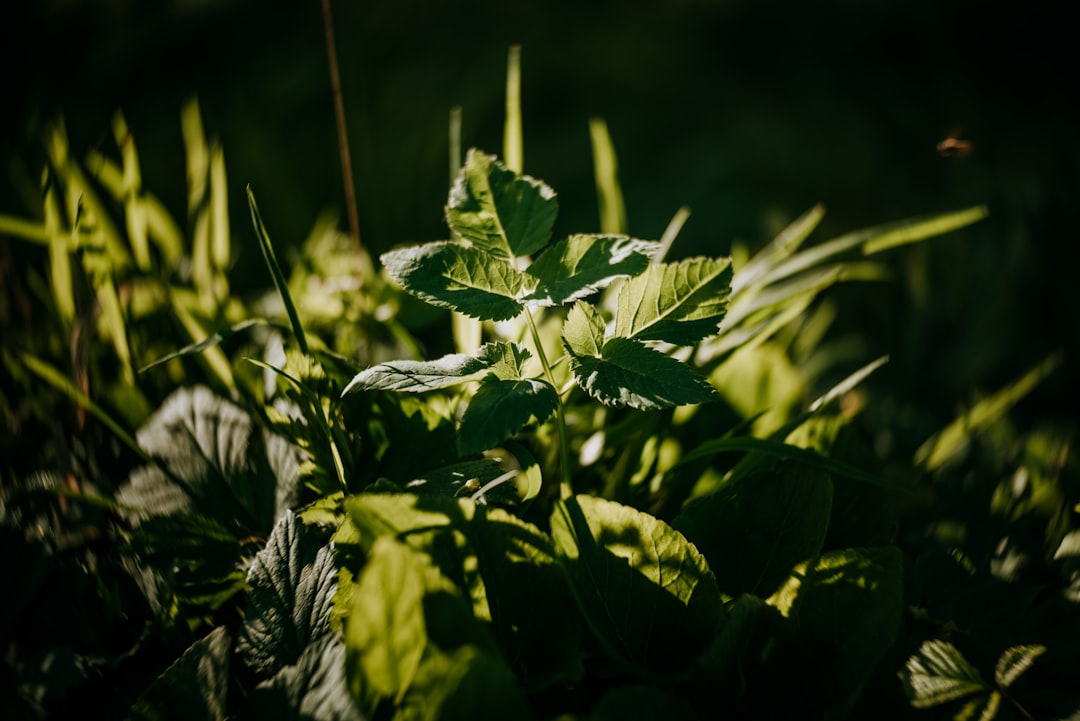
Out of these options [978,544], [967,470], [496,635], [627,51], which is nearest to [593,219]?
[627,51]

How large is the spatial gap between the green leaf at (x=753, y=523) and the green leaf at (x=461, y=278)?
21cm

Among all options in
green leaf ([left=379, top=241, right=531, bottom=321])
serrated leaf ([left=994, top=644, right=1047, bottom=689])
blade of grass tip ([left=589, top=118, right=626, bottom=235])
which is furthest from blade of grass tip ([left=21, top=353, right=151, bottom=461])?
serrated leaf ([left=994, top=644, right=1047, bottom=689])

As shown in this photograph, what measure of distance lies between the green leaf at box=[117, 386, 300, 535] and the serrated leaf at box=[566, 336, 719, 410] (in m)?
0.25

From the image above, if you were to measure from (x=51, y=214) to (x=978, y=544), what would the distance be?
0.89 meters

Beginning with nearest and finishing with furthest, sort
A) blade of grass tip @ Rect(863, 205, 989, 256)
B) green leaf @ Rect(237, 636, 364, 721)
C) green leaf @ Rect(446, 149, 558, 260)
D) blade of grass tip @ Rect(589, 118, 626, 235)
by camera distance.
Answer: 1. green leaf @ Rect(237, 636, 364, 721)
2. green leaf @ Rect(446, 149, 558, 260)
3. blade of grass tip @ Rect(863, 205, 989, 256)
4. blade of grass tip @ Rect(589, 118, 626, 235)

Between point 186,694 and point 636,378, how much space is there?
34 centimetres

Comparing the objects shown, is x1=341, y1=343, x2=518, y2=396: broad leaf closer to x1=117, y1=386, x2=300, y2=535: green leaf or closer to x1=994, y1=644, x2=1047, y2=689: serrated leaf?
x1=117, y1=386, x2=300, y2=535: green leaf

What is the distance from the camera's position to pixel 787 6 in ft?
8.23

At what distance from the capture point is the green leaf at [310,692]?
367 millimetres

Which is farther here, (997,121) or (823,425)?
(997,121)

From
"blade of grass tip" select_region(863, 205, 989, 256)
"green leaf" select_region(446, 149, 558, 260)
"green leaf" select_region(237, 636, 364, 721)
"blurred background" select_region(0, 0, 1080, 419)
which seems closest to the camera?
"green leaf" select_region(237, 636, 364, 721)

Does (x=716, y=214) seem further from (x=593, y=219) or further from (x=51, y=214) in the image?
(x=51, y=214)

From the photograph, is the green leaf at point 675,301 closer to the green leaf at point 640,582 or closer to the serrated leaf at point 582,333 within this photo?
the serrated leaf at point 582,333

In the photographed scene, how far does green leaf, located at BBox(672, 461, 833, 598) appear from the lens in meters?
0.49
